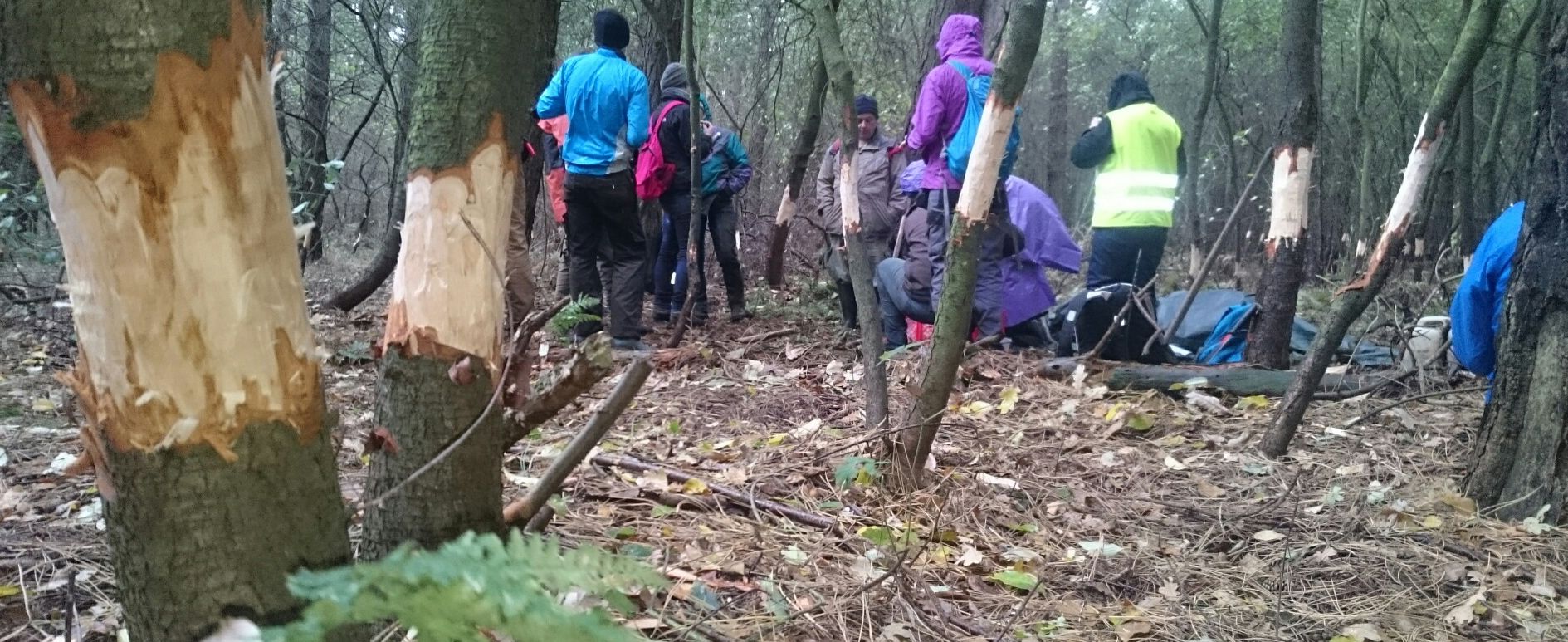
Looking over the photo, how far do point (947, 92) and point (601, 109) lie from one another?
79.9 inches

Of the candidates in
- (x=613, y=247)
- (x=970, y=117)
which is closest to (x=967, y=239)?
(x=970, y=117)

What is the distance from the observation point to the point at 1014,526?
9.83 ft

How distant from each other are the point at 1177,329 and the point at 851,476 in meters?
3.83

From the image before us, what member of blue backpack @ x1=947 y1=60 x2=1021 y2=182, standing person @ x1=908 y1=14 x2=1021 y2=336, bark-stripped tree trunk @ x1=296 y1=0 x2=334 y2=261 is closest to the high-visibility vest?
standing person @ x1=908 y1=14 x2=1021 y2=336

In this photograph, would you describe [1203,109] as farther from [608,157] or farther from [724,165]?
[608,157]


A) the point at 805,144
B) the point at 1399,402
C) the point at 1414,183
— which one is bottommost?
the point at 1399,402

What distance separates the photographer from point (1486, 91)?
14742mm

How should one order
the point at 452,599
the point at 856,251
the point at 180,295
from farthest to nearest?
the point at 856,251
the point at 180,295
the point at 452,599

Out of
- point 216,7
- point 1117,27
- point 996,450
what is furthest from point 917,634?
point 1117,27

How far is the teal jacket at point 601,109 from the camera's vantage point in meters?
5.48

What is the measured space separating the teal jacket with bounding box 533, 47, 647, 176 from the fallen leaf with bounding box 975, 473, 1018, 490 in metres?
3.17

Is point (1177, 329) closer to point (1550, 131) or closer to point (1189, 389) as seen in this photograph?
point (1189, 389)

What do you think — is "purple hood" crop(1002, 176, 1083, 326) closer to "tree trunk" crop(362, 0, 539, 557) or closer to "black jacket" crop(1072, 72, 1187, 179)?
"black jacket" crop(1072, 72, 1187, 179)

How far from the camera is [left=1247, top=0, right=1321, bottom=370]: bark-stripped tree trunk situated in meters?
4.75
